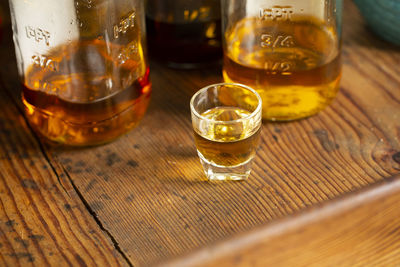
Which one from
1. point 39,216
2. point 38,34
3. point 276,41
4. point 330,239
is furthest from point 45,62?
point 330,239

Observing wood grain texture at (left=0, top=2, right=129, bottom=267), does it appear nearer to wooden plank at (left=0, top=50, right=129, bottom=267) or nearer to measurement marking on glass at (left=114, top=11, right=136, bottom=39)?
wooden plank at (left=0, top=50, right=129, bottom=267)

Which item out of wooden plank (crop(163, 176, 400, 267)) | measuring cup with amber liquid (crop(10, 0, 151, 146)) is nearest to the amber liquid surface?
measuring cup with amber liquid (crop(10, 0, 151, 146))

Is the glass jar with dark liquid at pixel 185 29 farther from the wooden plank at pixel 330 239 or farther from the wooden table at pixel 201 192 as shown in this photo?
the wooden plank at pixel 330 239

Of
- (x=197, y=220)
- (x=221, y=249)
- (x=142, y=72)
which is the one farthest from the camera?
(x=142, y=72)

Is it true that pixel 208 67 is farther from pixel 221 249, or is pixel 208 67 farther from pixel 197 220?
pixel 221 249

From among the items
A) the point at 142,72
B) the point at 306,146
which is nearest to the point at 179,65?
the point at 142,72

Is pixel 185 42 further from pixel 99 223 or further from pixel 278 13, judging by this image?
pixel 99 223
